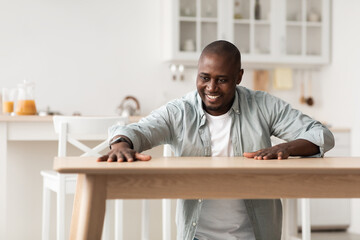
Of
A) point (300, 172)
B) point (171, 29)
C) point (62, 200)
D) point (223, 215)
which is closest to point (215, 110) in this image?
point (223, 215)

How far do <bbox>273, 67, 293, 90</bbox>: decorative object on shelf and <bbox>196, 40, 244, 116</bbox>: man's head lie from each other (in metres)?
3.42

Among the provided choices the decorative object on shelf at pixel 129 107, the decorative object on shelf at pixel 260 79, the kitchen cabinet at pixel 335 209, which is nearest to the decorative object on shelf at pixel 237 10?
the decorative object on shelf at pixel 260 79

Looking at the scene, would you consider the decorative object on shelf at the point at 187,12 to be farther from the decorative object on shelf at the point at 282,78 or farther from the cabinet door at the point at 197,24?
the decorative object on shelf at the point at 282,78

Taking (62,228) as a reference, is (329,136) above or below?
above

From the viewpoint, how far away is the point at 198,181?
5.50 ft

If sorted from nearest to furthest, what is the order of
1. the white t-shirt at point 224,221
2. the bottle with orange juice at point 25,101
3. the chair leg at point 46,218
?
the white t-shirt at point 224,221
the chair leg at point 46,218
the bottle with orange juice at point 25,101

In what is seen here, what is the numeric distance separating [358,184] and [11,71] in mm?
3751

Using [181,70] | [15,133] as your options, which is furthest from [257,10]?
[15,133]

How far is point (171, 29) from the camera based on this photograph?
5070 millimetres

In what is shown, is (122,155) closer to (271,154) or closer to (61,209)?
(271,154)

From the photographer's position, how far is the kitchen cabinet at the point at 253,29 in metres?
5.14

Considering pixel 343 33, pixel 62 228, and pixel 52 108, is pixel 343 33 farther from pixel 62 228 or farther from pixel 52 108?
pixel 62 228

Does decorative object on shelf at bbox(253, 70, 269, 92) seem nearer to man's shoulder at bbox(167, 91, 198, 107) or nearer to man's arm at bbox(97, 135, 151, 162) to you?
man's shoulder at bbox(167, 91, 198, 107)

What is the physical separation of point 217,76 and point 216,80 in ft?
0.05
